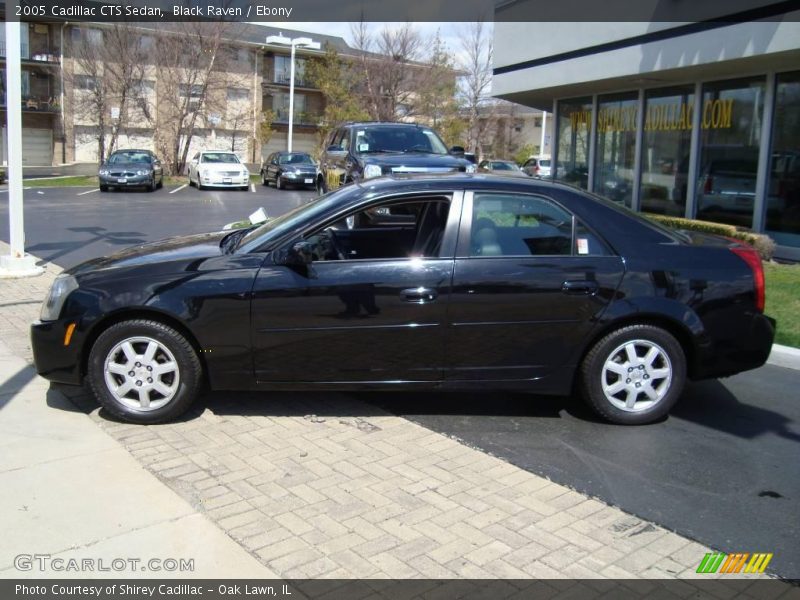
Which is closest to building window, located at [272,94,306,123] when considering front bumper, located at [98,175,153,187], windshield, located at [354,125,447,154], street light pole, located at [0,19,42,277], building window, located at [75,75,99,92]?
building window, located at [75,75,99,92]

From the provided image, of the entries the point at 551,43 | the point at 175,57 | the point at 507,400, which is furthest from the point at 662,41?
the point at 175,57

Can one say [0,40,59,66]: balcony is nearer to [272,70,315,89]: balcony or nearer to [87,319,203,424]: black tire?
[272,70,315,89]: balcony

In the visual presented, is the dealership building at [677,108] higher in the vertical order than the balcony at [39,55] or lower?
lower

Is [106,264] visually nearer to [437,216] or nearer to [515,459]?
[437,216]

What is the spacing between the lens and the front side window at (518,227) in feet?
16.9

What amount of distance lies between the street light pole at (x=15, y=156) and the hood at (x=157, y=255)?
5171mm

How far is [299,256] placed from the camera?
4992 millimetres

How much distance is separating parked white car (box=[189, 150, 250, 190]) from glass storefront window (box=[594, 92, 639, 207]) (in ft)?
51.4

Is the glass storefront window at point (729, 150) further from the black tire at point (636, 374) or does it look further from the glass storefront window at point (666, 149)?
the black tire at point (636, 374)

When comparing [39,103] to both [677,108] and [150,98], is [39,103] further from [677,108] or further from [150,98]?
[677,108]

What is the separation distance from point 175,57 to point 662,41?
99.8 feet

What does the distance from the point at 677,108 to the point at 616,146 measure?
7.58 ft

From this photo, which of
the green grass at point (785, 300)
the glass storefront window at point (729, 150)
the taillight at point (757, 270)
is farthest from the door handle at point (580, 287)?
the glass storefront window at point (729, 150)

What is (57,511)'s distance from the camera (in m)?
3.94
